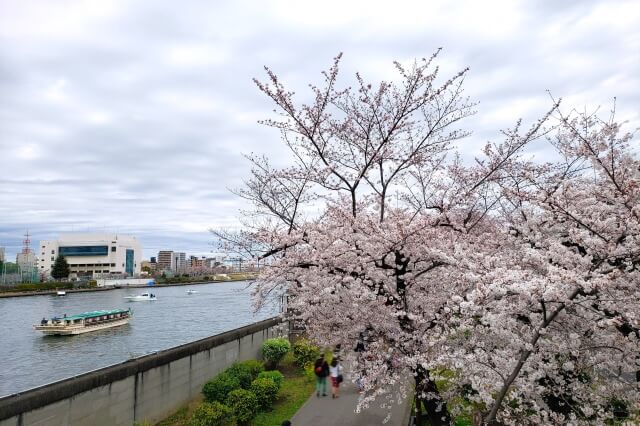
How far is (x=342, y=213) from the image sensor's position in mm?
8789

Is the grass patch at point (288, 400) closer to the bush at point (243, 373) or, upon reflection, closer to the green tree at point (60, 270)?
the bush at point (243, 373)

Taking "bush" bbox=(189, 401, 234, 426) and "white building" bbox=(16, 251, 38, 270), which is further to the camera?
"white building" bbox=(16, 251, 38, 270)

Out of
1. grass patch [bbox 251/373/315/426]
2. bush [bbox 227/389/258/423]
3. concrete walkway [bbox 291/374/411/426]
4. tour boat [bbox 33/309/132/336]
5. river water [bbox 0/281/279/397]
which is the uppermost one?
bush [bbox 227/389/258/423]

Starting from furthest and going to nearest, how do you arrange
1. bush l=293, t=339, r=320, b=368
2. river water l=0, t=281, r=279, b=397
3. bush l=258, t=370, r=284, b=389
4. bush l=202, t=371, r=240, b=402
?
river water l=0, t=281, r=279, b=397 → bush l=293, t=339, r=320, b=368 → bush l=258, t=370, r=284, b=389 → bush l=202, t=371, r=240, b=402

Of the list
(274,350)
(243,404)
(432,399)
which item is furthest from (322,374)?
(432,399)

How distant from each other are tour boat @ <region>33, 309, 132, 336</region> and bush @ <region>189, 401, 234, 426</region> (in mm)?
32100

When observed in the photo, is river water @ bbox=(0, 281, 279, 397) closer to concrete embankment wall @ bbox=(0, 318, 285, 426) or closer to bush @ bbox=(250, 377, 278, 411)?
bush @ bbox=(250, 377, 278, 411)

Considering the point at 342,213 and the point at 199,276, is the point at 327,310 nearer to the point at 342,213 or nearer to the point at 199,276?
the point at 342,213

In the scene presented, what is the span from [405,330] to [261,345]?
506 inches

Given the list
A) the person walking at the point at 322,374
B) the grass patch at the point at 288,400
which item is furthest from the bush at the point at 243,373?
the person walking at the point at 322,374

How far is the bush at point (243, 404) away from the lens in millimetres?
11633

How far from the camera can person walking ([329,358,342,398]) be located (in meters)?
13.0

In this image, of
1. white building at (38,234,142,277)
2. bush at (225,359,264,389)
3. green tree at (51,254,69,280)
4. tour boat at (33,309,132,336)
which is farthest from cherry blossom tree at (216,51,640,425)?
white building at (38,234,142,277)

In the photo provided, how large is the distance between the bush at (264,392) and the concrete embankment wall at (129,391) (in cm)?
246
